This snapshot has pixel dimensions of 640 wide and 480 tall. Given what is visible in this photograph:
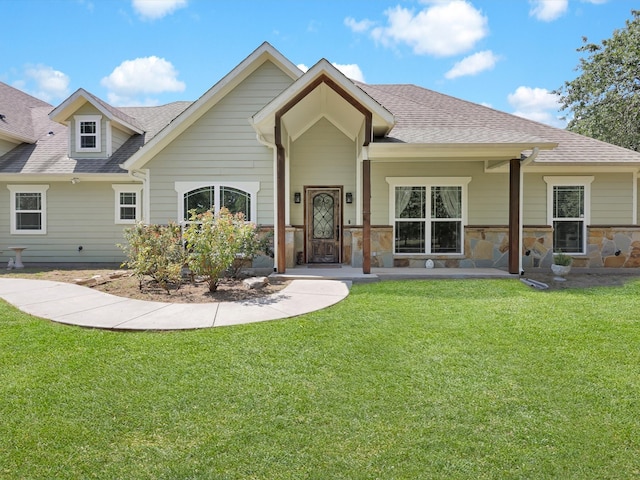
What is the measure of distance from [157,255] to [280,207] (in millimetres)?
2764

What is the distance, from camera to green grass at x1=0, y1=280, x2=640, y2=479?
8.55 ft

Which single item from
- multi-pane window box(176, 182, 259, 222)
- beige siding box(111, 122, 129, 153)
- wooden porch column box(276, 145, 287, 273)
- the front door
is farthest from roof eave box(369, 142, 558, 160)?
beige siding box(111, 122, 129, 153)

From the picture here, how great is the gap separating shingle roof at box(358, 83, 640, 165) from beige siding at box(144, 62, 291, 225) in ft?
11.4

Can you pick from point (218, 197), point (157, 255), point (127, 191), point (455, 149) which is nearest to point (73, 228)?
point (127, 191)

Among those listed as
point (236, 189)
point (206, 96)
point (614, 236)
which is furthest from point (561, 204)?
point (206, 96)

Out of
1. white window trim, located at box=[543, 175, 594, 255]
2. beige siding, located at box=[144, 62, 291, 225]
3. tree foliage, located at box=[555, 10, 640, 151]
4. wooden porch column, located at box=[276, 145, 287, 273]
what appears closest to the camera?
wooden porch column, located at box=[276, 145, 287, 273]

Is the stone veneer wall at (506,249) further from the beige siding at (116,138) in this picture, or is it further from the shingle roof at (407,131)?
the beige siding at (116,138)

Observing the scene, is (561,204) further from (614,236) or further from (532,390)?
(532,390)

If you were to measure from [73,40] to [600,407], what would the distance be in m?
14.8

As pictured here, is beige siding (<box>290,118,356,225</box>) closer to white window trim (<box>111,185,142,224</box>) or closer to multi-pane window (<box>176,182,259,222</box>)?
multi-pane window (<box>176,182,259,222</box>)

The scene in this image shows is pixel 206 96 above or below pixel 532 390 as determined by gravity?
above

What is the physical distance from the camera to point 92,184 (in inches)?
499

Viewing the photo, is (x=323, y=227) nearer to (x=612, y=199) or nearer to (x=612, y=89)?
(x=612, y=199)

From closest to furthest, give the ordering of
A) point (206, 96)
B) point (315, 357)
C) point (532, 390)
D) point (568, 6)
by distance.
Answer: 1. point (532, 390)
2. point (315, 357)
3. point (206, 96)
4. point (568, 6)
